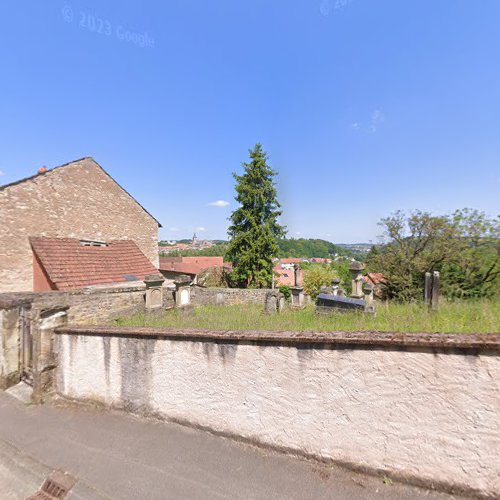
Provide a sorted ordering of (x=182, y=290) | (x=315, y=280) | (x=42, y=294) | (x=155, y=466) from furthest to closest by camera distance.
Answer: (x=315, y=280) → (x=182, y=290) → (x=42, y=294) → (x=155, y=466)

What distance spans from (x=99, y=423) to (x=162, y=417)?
1059 millimetres

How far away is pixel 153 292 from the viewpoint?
29.2 feet

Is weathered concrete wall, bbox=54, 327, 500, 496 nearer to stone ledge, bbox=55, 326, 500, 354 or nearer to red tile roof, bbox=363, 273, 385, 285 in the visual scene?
stone ledge, bbox=55, 326, 500, 354

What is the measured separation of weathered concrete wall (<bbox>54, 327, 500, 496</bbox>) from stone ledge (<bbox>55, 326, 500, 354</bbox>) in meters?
0.02

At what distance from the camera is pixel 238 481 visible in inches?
112

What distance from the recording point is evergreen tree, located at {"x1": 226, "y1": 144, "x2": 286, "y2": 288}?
939 inches

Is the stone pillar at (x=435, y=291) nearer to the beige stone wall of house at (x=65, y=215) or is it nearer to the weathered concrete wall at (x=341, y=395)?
the weathered concrete wall at (x=341, y=395)

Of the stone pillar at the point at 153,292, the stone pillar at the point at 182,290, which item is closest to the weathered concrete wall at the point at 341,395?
the stone pillar at the point at 153,292

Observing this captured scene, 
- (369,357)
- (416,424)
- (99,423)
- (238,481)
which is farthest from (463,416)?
(99,423)

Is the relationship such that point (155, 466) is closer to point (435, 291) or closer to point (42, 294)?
point (435, 291)

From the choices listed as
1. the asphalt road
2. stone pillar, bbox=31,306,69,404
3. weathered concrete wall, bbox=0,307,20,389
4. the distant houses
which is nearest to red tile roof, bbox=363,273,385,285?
the distant houses

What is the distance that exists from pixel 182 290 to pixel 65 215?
7.09m

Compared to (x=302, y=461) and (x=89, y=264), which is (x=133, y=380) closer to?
(x=302, y=461)

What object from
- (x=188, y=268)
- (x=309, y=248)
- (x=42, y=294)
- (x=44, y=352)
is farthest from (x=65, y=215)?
(x=309, y=248)
